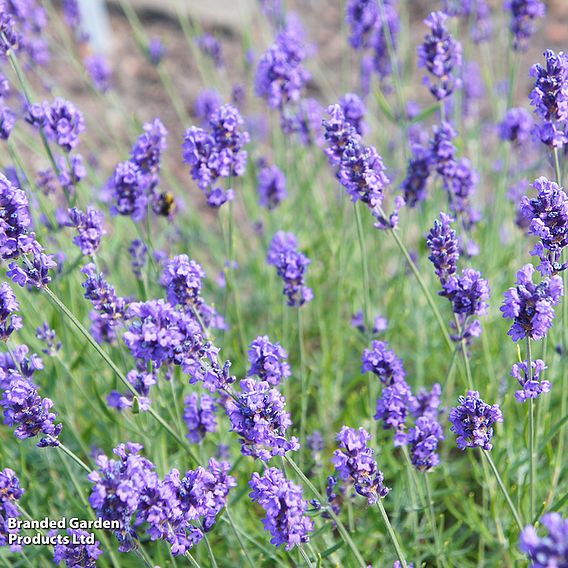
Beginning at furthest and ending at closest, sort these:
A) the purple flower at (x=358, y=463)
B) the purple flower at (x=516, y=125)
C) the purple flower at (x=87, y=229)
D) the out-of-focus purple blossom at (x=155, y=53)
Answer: the out-of-focus purple blossom at (x=155, y=53) → the purple flower at (x=516, y=125) → the purple flower at (x=87, y=229) → the purple flower at (x=358, y=463)

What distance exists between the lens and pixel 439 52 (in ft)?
8.50

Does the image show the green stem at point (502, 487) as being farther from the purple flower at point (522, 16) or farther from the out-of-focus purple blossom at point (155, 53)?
the out-of-focus purple blossom at point (155, 53)

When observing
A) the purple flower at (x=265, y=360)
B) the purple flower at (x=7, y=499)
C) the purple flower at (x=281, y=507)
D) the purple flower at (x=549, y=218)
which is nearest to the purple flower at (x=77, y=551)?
the purple flower at (x=7, y=499)

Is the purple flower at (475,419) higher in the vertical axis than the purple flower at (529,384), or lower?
lower

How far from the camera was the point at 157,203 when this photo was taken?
2.72 m

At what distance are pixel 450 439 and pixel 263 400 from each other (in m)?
1.62

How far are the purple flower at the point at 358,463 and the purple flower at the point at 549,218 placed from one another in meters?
0.64

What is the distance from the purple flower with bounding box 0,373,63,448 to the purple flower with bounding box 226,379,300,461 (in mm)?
504

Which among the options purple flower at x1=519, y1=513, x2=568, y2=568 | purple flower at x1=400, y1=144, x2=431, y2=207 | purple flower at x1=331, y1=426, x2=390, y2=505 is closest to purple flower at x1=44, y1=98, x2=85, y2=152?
purple flower at x1=400, y1=144, x2=431, y2=207

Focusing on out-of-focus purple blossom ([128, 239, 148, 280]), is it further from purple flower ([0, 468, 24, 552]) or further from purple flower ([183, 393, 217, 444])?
purple flower ([0, 468, 24, 552])

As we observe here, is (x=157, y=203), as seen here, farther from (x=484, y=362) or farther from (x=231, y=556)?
(x=484, y=362)

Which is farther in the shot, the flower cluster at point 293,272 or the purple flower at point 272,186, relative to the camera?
the purple flower at point 272,186

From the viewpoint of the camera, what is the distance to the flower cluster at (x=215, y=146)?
234cm

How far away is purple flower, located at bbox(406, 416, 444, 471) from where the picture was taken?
2.11 meters
